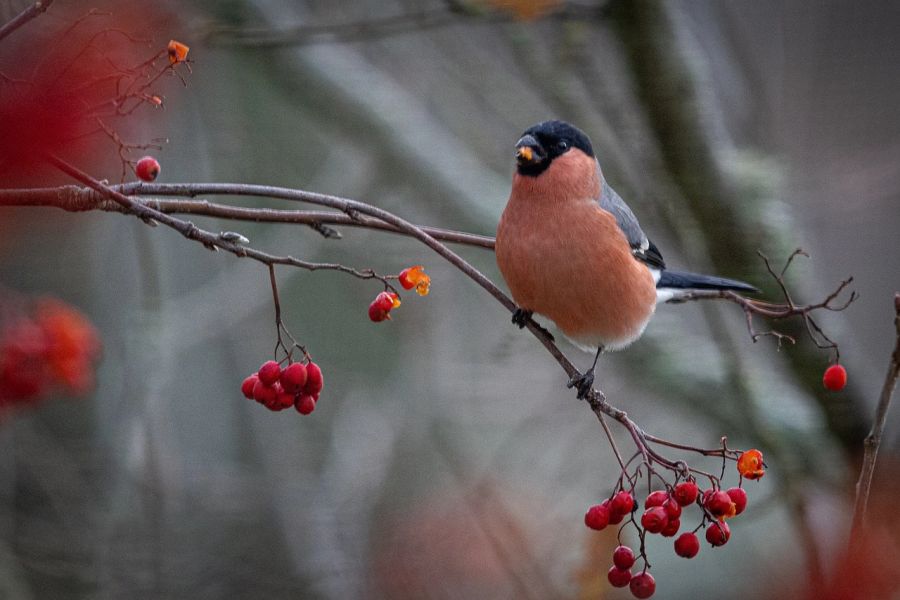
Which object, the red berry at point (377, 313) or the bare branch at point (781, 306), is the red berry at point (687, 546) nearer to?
the bare branch at point (781, 306)

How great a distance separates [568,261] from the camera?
2.17 m

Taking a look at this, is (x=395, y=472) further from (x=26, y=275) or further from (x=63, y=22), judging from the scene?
(x=63, y=22)

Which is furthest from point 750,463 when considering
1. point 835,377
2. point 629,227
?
point 629,227

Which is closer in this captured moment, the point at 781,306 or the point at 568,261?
the point at 781,306

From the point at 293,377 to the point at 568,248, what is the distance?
88 centimetres

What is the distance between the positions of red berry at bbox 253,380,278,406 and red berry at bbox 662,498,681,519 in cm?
65

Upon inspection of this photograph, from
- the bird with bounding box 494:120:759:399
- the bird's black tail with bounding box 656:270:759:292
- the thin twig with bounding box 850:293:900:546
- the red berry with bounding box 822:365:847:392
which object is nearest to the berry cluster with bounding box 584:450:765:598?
the thin twig with bounding box 850:293:900:546

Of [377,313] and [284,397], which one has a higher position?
[377,313]

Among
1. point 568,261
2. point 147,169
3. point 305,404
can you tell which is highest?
point 568,261

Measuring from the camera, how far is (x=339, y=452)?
3439mm

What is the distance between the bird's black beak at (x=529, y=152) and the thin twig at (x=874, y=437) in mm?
Result: 1046

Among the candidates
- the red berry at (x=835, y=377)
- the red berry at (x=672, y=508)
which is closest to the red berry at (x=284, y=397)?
the red berry at (x=672, y=508)

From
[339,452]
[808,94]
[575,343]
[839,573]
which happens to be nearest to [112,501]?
[339,452]

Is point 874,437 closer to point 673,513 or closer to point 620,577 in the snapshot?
point 673,513
